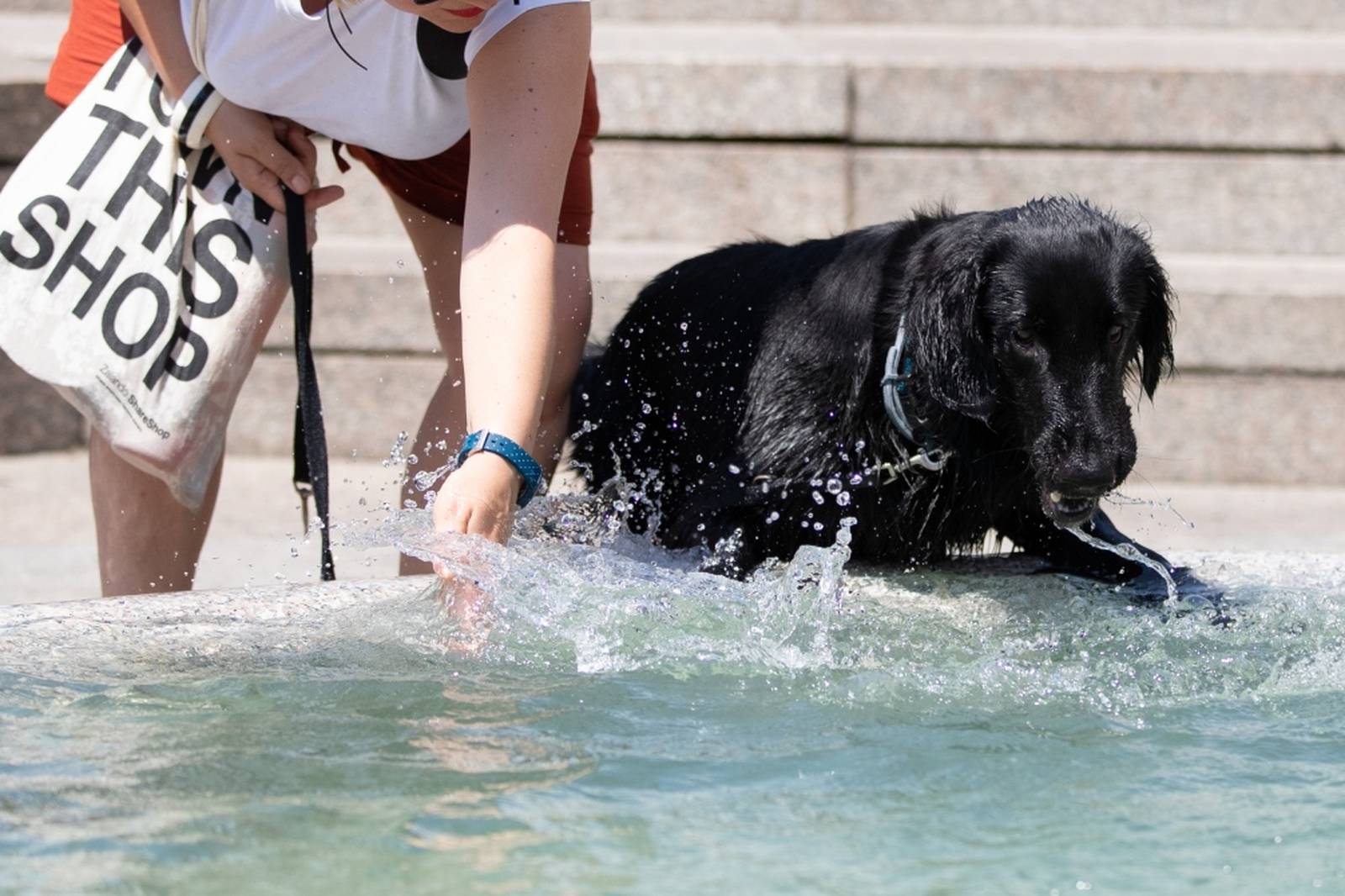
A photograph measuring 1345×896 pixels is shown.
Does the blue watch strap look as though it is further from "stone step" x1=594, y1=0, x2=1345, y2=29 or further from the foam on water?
"stone step" x1=594, y1=0, x2=1345, y2=29

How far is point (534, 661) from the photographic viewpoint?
9.05 feet

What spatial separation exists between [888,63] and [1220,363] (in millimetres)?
1576

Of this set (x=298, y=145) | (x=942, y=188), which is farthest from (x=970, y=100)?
(x=298, y=145)

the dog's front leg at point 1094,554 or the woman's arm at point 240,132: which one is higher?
the woman's arm at point 240,132

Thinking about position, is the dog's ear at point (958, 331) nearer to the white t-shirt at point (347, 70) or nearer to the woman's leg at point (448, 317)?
the woman's leg at point (448, 317)

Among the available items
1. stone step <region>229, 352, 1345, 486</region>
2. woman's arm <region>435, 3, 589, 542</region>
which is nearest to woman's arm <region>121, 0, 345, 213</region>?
woman's arm <region>435, 3, 589, 542</region>

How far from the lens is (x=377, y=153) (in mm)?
3412

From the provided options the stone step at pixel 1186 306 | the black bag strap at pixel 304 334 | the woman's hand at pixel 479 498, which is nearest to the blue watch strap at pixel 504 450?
the woman's hand at pixel 479 498

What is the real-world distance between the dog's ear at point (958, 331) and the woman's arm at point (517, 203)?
0.81 m

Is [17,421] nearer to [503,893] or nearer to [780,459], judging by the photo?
[780,459]

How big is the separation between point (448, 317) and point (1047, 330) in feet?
4.06

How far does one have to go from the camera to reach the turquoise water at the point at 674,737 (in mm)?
2025

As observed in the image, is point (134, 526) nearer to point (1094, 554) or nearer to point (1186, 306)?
point (1094, 554)

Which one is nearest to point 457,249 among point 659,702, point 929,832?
point 659,702
